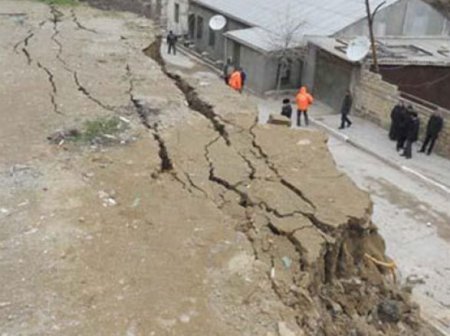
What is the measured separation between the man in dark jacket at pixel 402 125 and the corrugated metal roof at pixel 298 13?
5.83 metres

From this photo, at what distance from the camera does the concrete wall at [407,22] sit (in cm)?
2167

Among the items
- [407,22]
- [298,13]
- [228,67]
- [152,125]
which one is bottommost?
[228,67]

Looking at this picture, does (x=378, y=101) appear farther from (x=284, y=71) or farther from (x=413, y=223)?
(x=413, y=223)

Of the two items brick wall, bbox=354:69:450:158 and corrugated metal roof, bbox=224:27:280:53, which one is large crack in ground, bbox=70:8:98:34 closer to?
corrugated metal roof, bbox=224:27:280:53

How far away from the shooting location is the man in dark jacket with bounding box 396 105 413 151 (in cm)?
1605

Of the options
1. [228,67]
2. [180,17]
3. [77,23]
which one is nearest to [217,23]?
[228,67]

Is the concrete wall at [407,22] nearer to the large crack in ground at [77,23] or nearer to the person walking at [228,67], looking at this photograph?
the person walking at [228,67]

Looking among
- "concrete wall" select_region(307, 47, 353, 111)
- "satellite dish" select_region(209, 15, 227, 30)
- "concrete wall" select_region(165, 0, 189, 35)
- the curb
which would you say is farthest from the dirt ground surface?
"concrete wall" select_region(165, 0, 189, 35)

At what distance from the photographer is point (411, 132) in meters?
15.9

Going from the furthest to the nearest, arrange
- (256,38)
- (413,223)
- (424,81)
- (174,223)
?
(256,38), (424,81), (413,223), (174,223)

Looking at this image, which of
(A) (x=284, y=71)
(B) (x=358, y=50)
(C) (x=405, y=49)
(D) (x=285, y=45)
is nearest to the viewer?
(B) (x=358, y=50)

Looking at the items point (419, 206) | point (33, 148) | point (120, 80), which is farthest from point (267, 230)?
point (419, 206)

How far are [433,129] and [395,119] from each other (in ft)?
3.81

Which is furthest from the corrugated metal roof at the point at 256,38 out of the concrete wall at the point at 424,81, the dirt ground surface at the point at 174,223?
the dirt ground surface at the point at 174,223
